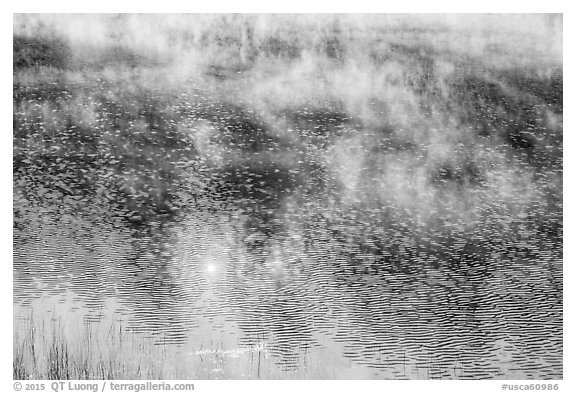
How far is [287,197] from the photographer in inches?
179

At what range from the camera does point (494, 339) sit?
4.28 m

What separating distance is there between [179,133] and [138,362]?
4.48 ft

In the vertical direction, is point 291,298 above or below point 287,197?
below

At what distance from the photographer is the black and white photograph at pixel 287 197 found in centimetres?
426

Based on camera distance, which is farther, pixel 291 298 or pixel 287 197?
pixel 287 197

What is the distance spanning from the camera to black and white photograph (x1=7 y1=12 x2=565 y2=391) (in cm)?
426

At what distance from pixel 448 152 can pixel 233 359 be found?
5.79ft

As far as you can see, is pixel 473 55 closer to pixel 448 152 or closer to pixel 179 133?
pixel 448 152

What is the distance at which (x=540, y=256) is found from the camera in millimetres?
4438

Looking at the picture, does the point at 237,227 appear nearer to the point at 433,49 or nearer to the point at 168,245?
the point at 168,245

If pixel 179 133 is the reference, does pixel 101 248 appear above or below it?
below
